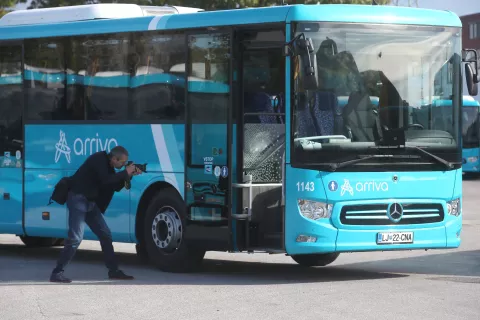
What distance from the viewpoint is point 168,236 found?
14.8 metres

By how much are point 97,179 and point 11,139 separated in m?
3.81

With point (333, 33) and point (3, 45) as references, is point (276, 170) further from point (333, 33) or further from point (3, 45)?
point (3, 45)

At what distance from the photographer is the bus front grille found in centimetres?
1349

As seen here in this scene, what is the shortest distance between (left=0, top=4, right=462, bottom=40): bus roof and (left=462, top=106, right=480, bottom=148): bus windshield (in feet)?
90.4

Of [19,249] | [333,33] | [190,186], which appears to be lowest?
[19,249]

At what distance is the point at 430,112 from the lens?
45.8 ft

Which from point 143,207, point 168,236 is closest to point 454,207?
point 168,236

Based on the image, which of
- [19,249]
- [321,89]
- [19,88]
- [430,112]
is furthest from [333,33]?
[19,249]

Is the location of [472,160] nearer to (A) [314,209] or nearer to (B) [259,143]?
(B) [259,143]

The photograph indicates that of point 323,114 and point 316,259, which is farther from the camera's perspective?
point 316,259

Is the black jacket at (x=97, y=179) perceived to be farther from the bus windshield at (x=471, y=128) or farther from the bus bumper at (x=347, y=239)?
the bus windshield at (x=471, y=128)

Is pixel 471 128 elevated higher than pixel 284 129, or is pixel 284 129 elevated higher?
pixel 284 129

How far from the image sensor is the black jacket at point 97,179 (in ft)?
44.4

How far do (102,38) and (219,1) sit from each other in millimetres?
18161
